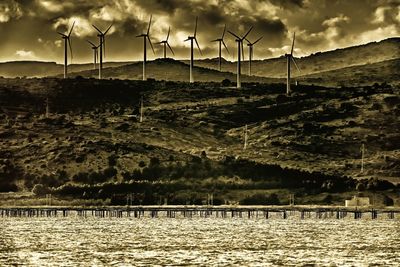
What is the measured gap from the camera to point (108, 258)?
10694 centimetres

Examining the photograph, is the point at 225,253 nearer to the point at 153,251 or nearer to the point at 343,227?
the point at 153,251

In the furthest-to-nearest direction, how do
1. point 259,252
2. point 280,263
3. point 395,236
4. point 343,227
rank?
point 343,227, point 395,236, point 259,252, point 280,263

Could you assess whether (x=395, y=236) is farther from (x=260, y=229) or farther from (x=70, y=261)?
(x=70, y=261)

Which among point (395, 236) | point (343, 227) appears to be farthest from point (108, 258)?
point (343, 227)

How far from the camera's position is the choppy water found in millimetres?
104125

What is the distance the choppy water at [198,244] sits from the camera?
4099 inches

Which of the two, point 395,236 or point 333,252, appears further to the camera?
point 395,236

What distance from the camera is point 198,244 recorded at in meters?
130

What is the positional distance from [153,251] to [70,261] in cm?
1742

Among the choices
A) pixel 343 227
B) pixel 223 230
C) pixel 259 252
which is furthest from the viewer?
pixel 343 227

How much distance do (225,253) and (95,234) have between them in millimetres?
43491

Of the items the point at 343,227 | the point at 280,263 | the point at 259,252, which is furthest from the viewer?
the point at 343,227

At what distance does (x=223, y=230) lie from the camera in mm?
165125

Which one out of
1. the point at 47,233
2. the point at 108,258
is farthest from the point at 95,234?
the point at 108,258
